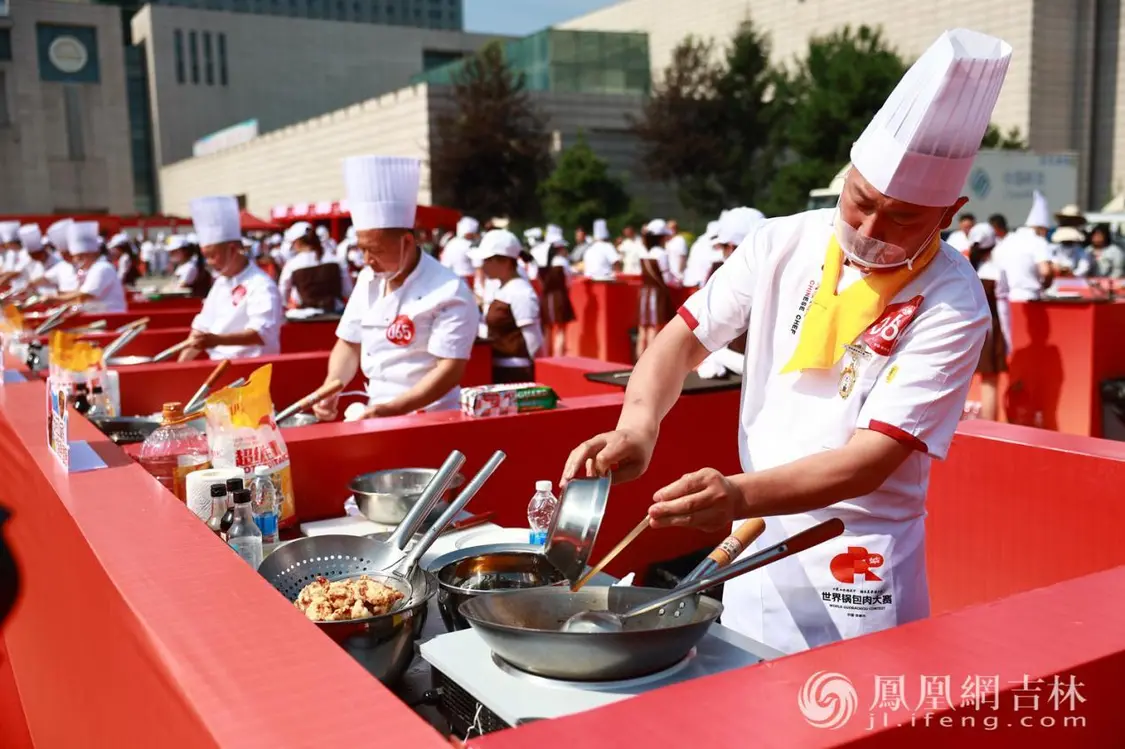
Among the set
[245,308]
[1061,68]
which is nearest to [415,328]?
[245,308]

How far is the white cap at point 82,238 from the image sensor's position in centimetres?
892

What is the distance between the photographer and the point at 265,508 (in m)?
2.45

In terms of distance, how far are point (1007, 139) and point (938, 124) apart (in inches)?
1150

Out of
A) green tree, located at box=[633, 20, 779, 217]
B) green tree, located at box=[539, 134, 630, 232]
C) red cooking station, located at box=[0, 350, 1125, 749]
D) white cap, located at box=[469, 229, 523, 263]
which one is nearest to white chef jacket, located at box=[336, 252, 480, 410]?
red cooking station, located at box=[0, 350, 1125, 749]

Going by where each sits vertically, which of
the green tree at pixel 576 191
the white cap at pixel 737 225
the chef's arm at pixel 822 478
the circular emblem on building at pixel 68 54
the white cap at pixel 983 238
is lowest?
the chef's arm at pixel 822 478

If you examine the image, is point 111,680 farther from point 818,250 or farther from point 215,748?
point 818,250

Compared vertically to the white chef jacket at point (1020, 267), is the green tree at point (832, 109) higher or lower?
higher

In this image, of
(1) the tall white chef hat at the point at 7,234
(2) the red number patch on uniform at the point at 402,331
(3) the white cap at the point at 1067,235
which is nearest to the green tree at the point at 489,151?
(1) the tall white chef hat at the point at 7,234

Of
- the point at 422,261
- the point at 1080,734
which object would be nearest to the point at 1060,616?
the point at 1080,734

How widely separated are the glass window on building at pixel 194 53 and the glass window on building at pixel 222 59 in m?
1.21

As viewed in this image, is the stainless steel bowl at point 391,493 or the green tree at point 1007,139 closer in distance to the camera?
the stainless steel bowl at point 391,493

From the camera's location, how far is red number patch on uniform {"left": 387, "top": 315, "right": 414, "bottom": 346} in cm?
363

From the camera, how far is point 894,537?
1.94 meters

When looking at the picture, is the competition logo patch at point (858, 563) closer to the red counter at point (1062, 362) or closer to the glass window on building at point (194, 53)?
the red counter at point (1062, 362)
